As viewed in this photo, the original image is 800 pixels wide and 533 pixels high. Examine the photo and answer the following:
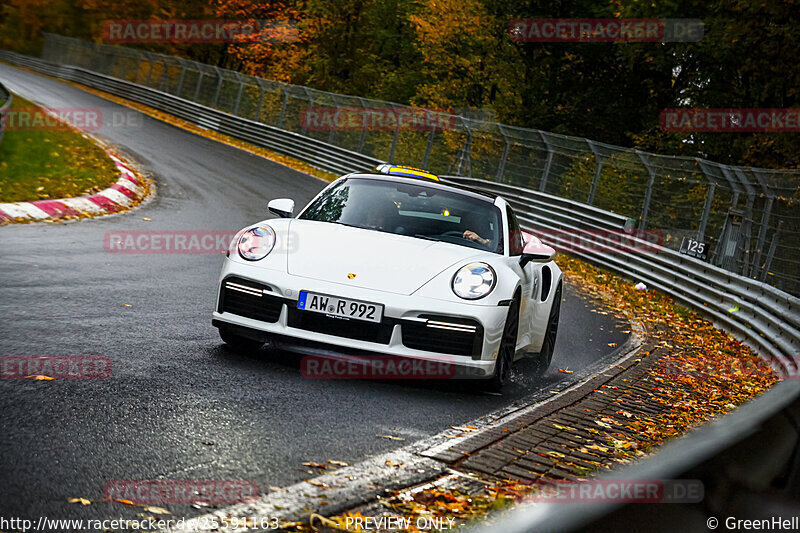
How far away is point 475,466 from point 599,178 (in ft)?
53.8

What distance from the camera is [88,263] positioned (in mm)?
9125

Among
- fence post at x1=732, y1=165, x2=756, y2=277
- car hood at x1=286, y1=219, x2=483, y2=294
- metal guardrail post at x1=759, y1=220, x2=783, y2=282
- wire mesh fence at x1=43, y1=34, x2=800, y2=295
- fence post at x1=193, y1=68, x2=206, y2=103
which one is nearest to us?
car hood at x1=286, y1=219, x2=483, y2=294

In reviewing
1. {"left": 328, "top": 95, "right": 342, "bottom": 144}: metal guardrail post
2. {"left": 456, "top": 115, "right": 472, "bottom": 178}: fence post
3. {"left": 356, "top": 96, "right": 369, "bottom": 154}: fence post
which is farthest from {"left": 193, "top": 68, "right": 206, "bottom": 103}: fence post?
{"left": 456, "top": 115, "right": 472, "bottom": 178}: fence post

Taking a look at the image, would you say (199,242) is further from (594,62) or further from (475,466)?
(594,62)

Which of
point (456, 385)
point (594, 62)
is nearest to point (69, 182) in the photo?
point (456, 385)

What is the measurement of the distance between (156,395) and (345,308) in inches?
54.3

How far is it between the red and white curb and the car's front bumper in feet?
20.1

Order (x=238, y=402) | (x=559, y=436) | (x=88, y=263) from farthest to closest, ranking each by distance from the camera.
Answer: (x=88, y=263) < (x=559, y=436) < (x=238, y=402)
